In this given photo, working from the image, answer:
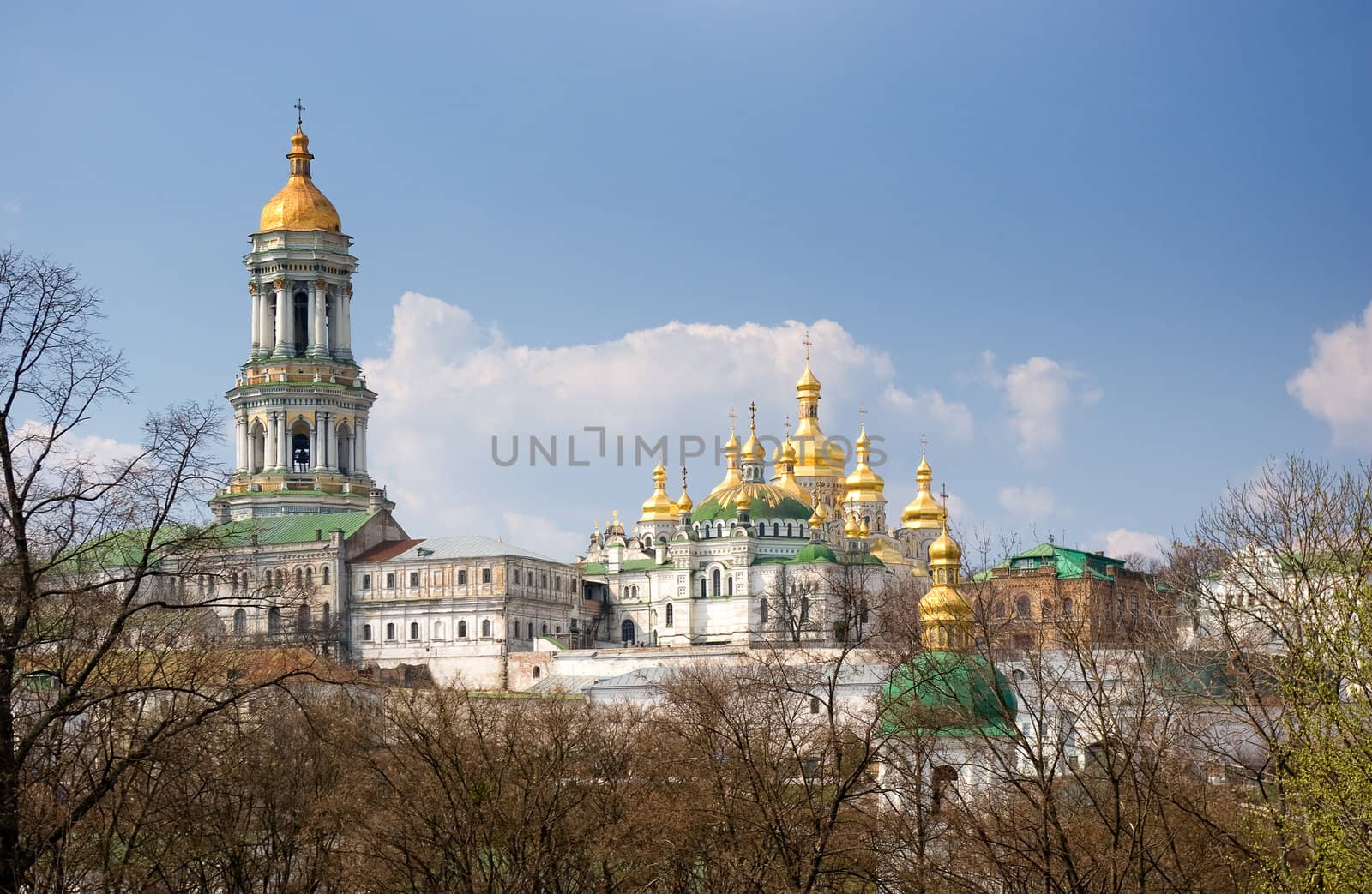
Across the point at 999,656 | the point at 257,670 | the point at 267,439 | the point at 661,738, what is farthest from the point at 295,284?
the point at 999,656

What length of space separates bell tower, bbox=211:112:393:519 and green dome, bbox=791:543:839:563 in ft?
66.4

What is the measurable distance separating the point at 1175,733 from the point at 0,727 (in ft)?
69.6

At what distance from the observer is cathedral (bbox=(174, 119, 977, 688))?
3625 inches

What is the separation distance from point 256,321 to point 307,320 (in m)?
2.62

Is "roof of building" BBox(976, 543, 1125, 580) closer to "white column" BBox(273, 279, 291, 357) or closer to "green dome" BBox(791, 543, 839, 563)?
"green dome" BBox(791, 543, 839, 563)

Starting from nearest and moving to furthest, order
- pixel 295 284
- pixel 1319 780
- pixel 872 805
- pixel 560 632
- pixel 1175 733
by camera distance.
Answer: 1. pixel 1319 780
2. pixel 1175 733
3. pixel 872 805
4. pixel 560 632
5. pixel 295 284

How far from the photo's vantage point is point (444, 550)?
309 feet

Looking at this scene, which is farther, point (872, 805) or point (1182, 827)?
point (872, 805)

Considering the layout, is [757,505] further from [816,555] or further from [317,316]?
[317,316]

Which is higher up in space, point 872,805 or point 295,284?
point 295,284

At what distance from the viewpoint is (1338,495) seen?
36781 mm

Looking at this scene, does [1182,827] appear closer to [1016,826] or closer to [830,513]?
[1016,826]

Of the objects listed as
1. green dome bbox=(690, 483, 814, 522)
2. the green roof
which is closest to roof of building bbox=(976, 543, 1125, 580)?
green dome bbox=(690, 483, 814, 522)

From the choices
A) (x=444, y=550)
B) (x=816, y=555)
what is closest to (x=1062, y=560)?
(x=816, y=555)
